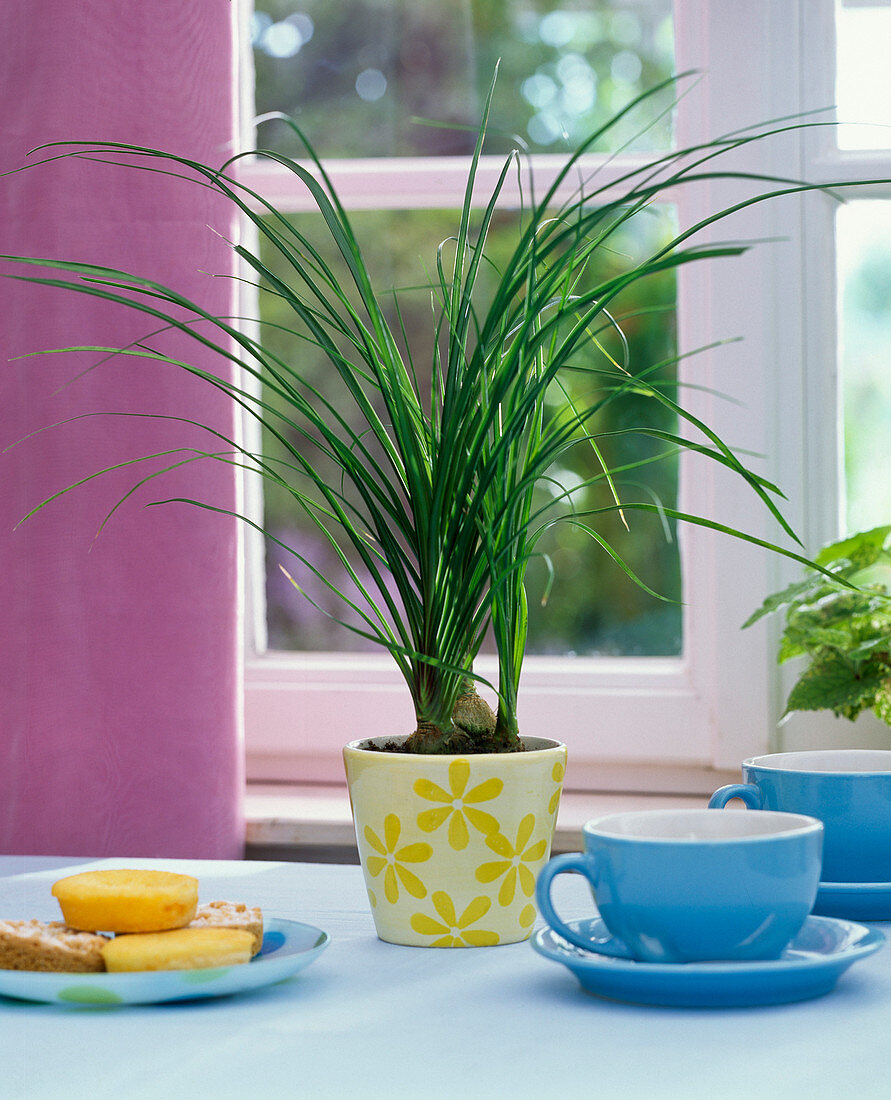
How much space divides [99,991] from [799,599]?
34.3 inches

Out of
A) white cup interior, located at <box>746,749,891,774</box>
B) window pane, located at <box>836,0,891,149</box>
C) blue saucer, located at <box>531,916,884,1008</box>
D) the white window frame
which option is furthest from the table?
window pane, located at <box>836,0,891,149</box>

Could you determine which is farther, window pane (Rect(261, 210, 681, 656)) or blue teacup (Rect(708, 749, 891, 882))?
window pane (Rect(261, 210, 681, 656))

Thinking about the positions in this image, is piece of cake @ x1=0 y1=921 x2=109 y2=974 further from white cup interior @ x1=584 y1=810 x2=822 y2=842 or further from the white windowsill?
the white windowsill

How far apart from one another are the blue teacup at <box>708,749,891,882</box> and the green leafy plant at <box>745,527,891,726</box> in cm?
45

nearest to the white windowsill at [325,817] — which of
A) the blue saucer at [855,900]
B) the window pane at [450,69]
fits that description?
the blue saucer at [855,900]

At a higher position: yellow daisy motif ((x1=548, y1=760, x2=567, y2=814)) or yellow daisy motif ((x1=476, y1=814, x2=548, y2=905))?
yellow daisy motif ((x1=548, y1=760, x2=567, y2=814))

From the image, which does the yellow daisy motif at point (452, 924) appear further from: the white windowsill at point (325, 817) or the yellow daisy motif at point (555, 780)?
the white windowsill at point (325, 817)

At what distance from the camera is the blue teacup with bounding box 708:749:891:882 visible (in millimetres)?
643

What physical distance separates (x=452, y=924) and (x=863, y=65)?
1085 millimetres

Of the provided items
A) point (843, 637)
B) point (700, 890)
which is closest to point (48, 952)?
point (700, 890)

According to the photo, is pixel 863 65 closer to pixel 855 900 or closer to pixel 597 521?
pixel 597 521

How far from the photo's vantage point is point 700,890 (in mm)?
502

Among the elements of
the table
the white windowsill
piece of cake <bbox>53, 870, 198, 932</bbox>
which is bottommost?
the white windowsill

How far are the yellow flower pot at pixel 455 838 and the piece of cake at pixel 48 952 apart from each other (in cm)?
Answer: 15
